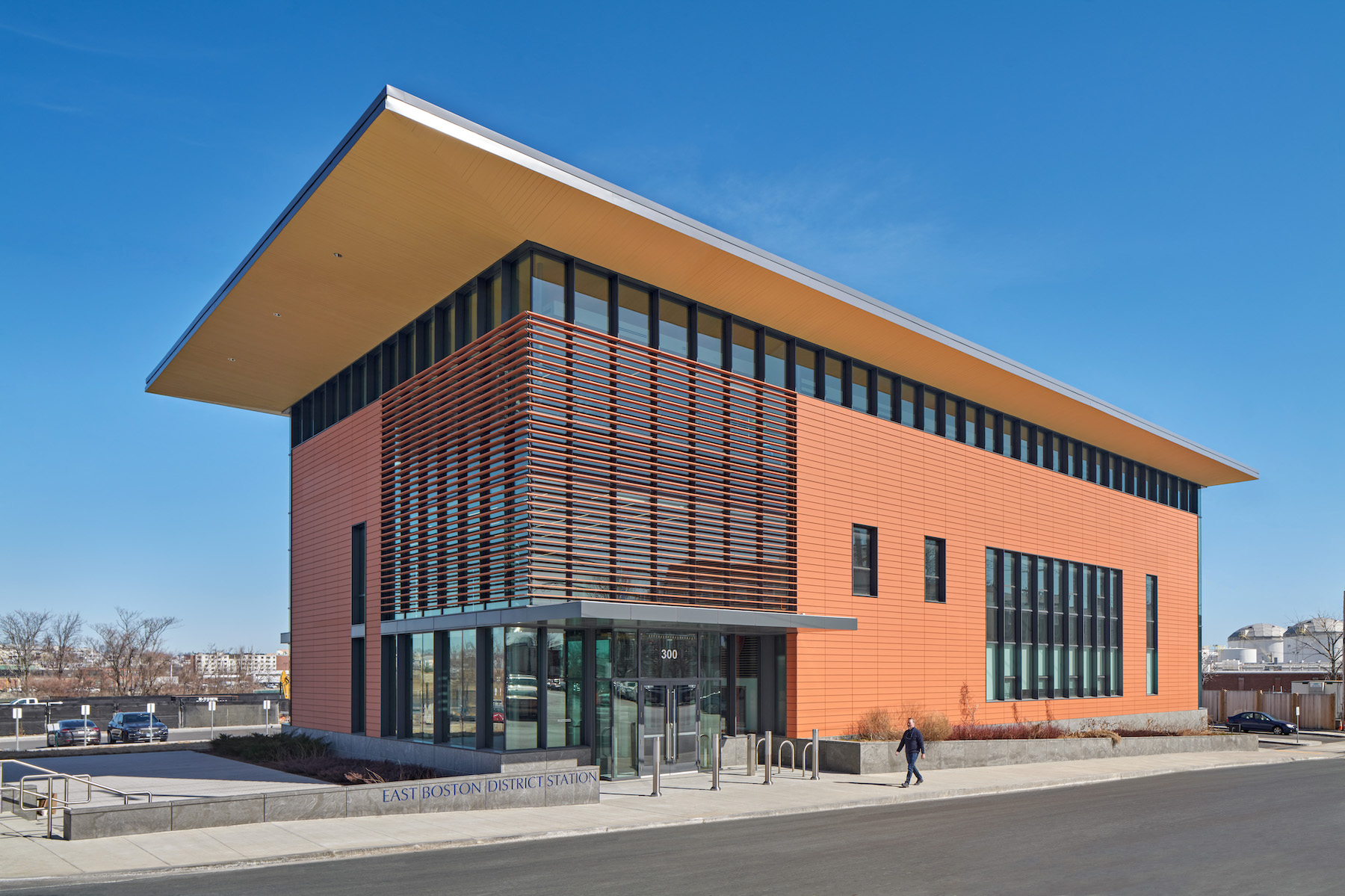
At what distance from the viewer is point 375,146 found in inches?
755

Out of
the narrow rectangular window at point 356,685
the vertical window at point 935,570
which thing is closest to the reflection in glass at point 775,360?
the vertical window at point 935,570

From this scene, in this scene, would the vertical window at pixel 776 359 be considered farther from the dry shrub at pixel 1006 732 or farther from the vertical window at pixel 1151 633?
the vertical window at pixel 1151 633

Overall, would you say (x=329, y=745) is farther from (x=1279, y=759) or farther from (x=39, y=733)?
(x=1279, y=759)

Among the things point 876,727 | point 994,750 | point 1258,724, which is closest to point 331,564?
point 876,727

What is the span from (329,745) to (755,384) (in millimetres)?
15819

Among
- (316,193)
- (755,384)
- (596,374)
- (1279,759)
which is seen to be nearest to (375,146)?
(316,193)

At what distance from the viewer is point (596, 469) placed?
23250 mm

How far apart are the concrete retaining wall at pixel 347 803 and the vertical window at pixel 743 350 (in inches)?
446

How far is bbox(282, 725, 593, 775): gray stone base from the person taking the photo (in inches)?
858

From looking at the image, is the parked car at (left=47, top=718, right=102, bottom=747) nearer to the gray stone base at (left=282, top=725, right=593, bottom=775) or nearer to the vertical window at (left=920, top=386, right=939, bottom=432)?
the gray stone base at (left=282, top=725, right=593, bottom=775)

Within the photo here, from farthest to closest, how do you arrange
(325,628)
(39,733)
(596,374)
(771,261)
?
1. (39,733)
2. (325,628)
3. (771,261)
4. (596,374)

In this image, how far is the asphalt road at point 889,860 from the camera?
500 inches

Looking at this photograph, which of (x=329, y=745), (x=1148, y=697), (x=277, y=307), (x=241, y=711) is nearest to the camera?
(x=277, y=307)

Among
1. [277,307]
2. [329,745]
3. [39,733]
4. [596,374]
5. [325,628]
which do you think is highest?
[277,307]
